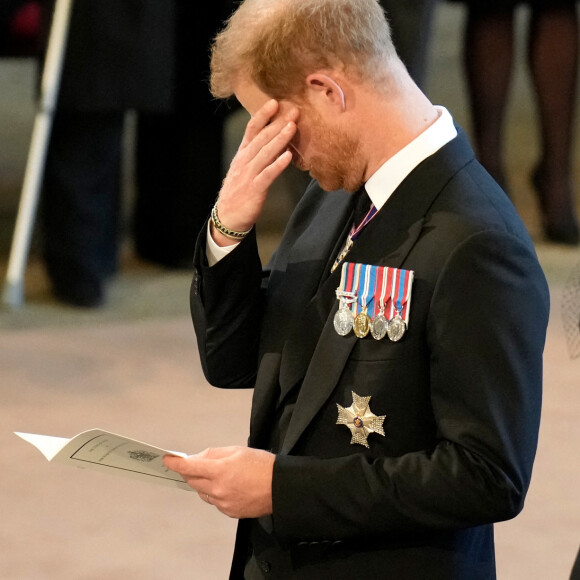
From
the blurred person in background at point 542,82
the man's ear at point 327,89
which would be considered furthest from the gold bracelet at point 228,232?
the blurred person in background at point 542,82

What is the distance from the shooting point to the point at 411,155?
4.67 feet

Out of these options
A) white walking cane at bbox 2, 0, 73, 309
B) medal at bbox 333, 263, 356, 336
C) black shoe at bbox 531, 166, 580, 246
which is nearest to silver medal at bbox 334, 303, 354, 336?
medal at bbox 333, 263, 356, 336

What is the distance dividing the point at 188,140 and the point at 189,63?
0.28 meters

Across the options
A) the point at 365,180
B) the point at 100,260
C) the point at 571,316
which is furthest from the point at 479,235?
the point at 100,260

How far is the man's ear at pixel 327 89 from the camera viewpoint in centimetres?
138

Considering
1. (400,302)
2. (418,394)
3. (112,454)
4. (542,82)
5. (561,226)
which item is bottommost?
(561,226)

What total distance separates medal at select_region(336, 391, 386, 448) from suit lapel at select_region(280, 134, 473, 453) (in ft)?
0.10

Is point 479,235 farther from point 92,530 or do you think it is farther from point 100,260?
point 100,260

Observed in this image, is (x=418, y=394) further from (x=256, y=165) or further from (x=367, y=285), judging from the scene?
(x=256, y=165)

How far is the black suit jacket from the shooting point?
130cm

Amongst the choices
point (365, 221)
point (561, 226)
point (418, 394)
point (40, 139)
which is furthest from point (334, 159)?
point (561, 226)

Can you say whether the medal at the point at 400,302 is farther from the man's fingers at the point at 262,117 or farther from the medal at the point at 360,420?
the man's fingers at the point at 262,117

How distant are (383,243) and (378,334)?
0.38 ft

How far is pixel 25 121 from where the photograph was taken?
21.9ft
